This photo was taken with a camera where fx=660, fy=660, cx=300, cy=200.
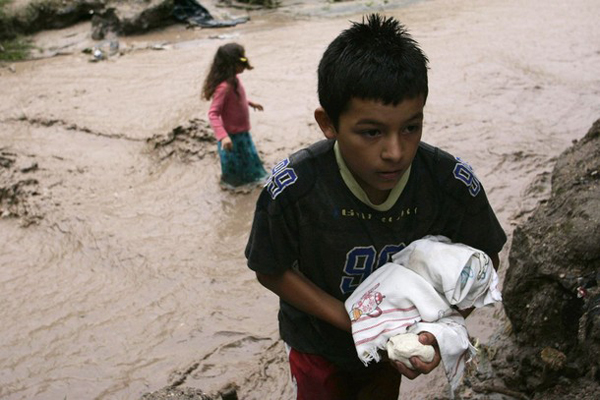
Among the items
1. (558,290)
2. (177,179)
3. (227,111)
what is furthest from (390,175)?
(177,179)

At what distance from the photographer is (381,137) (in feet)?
5.25

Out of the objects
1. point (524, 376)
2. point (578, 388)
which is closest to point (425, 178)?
point (578, 388)

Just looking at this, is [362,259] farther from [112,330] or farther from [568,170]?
[112,330]

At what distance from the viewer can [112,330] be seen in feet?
12.5

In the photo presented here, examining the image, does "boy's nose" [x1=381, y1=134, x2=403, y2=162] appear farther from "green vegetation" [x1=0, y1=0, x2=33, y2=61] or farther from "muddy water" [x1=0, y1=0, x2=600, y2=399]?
"green vegetation" [x1=0, y1=0, x2=33, y2=61]

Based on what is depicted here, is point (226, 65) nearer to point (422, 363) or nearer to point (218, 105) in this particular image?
point (218, 105)

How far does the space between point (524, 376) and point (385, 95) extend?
1551 millimetres

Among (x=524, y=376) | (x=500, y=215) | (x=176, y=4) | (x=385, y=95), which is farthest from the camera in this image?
(x=176, y=4)

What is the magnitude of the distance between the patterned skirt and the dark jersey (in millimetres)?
3538

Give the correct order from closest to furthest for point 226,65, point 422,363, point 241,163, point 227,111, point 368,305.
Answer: point 422,363, point 368,305, point 226,65, point 227,111, point 241,163

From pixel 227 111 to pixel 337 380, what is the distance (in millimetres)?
A: 3415

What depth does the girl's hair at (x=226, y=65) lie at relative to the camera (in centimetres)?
491

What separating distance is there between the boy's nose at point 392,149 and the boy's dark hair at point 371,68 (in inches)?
3.5

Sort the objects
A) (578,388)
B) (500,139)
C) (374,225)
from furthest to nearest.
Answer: (500,139) < (578,388) < (374,225)
